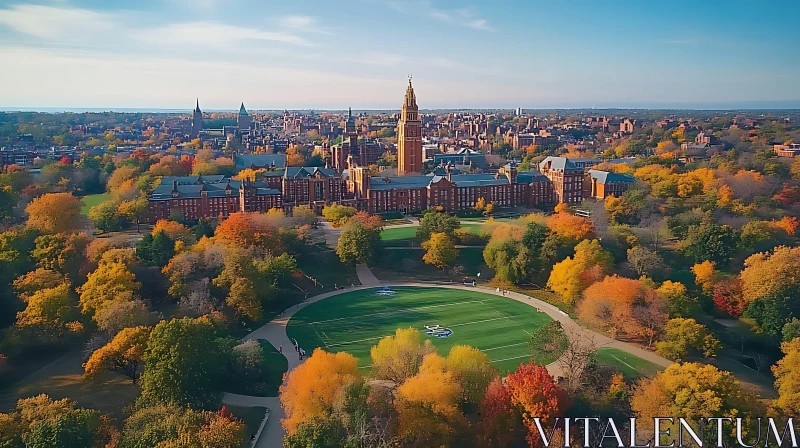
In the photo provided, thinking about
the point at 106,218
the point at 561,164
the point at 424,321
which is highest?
the point at 561,164

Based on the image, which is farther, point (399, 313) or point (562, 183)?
point (562, 183)

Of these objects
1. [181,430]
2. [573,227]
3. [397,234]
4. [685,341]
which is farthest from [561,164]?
[181,430]

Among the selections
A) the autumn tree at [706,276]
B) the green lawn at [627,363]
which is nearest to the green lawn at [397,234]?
the autumn tree at [706,276]

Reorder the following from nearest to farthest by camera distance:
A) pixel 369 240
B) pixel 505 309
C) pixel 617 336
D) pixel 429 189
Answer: pixel 617 336 < pixel 505 309 < pixel 369 240 < pixel 429 189

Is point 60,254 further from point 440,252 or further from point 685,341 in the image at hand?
point 685,341

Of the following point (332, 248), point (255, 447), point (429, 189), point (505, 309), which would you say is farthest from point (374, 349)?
point (429, 189)

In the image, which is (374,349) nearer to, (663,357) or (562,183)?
(663,357)

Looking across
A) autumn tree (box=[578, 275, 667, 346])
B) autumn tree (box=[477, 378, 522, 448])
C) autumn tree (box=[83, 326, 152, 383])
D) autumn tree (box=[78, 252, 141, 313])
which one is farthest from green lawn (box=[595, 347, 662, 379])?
autumn tree (box=[78, 252, 141, 313])

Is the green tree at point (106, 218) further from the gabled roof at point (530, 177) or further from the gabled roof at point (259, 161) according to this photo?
the gabled roof at point (530, 177)
